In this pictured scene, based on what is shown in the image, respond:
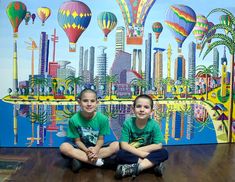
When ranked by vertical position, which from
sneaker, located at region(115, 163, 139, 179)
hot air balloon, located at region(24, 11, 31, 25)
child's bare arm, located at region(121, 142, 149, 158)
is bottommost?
sneaker, located at region(115, 163, 139, 179)

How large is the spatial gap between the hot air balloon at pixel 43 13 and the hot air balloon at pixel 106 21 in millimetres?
500

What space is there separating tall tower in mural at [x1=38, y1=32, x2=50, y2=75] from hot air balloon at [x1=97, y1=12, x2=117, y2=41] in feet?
1.83

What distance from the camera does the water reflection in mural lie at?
312 cm

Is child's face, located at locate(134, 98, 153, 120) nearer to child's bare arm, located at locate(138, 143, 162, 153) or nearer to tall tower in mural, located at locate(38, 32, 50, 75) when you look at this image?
child's bare arm, located at locate(138, 143, 162, 153)

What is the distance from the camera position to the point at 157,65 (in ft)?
10.7

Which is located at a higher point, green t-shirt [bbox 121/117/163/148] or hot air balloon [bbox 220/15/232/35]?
hot air balloon [bbox 220/15/232/35]

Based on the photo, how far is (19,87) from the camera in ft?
10.2

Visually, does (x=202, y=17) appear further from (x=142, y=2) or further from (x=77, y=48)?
(x=77, y=48)

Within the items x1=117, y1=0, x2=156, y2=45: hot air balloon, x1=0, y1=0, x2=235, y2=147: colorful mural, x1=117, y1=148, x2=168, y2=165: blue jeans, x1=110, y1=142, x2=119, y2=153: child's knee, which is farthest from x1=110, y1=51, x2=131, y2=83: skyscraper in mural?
x1=117, y1=148, x2=168, y2=165: blue jeans

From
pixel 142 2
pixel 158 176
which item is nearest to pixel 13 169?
pixel 158 176

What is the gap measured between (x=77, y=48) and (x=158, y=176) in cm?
152

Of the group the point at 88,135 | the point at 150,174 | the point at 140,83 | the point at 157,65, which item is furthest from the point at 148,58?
the point at 150,174

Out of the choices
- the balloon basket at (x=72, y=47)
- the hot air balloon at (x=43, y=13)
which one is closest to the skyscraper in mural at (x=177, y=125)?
the balloon basket at (x=72, y=47)

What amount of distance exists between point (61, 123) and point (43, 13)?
3.62 feet
